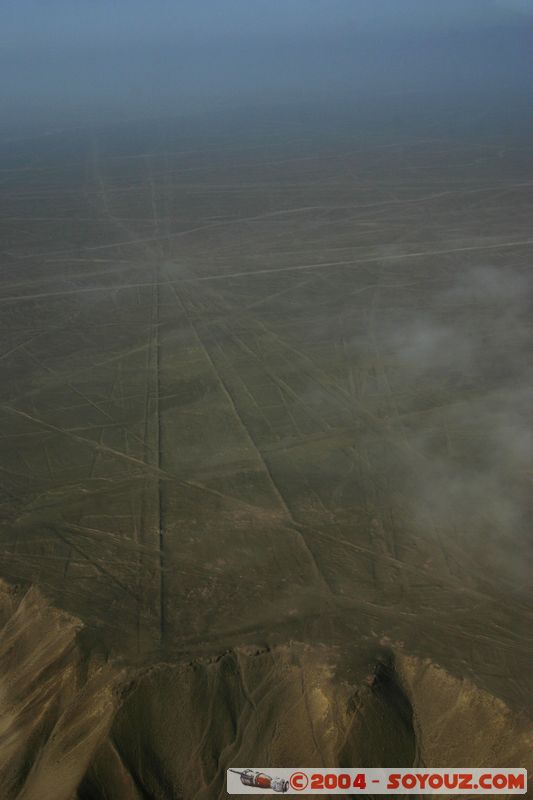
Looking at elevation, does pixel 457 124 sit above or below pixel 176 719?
above

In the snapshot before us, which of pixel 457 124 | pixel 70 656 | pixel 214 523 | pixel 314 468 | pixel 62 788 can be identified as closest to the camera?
pixel 62 788

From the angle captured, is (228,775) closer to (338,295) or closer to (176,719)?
(176,719)

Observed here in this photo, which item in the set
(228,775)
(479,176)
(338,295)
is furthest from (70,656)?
(479,176)

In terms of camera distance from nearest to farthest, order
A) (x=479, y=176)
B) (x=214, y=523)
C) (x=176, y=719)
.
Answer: (x=176, y=719), (x=214, y=523), (x=479, y=176)

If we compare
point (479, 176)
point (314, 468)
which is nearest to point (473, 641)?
point (314, 468)

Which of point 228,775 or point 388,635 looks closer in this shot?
point 228,775

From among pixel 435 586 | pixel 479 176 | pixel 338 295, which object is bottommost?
pixel 435 586

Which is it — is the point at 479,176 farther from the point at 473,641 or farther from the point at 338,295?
the point at 473,641
